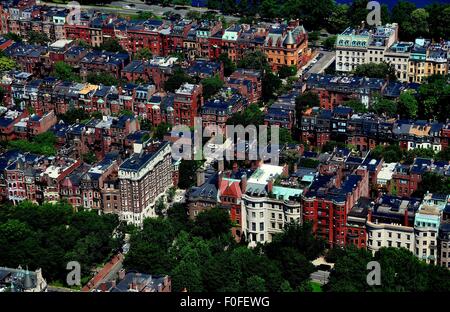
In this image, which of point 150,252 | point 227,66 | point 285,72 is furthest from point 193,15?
point 150,252

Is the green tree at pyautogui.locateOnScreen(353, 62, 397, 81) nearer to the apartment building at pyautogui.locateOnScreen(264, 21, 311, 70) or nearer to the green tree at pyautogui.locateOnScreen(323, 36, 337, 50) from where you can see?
the apartment building at pyautogui.locateOnScreen(264, 21, 311, 70)

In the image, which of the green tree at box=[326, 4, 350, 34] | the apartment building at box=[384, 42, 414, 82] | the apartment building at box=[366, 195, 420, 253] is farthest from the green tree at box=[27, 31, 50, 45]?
the apartment building at box=[366, 195, 420, 253]

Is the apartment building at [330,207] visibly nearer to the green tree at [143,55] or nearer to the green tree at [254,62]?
the green tree at [254,62]

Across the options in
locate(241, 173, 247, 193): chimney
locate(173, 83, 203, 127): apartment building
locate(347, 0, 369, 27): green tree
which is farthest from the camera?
locate(347, 0, 369, 27): green tree

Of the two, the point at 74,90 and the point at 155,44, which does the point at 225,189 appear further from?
the point at 155,44

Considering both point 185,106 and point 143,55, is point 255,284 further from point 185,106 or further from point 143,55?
point 143,55
